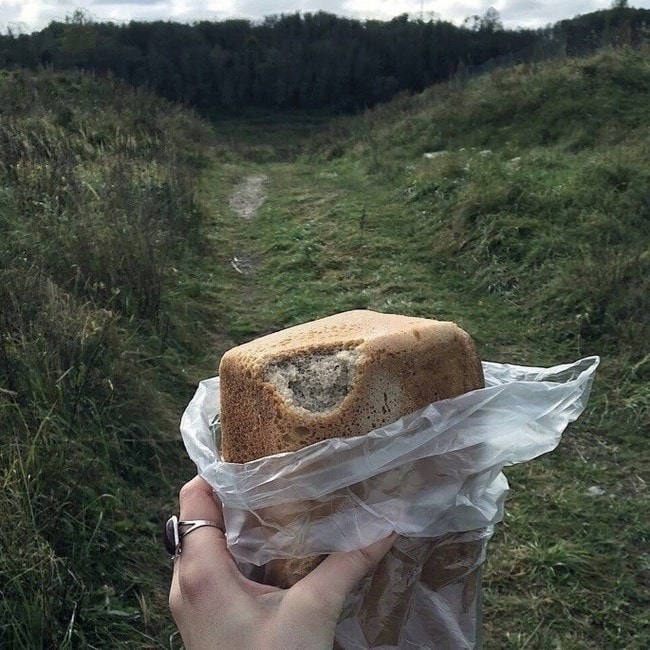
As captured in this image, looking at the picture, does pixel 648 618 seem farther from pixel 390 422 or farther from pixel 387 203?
pixel 387 203

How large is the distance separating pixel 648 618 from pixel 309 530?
188 cm

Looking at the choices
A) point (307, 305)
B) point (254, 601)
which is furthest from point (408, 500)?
point (307, 305)

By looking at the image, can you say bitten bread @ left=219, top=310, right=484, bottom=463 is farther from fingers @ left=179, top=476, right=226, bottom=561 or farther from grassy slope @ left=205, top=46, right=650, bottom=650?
grassy slope @ left=205, top=46, right=650, bottom=650

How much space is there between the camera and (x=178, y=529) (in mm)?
1283

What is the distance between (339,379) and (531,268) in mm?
4558

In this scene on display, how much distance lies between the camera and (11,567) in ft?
6.65

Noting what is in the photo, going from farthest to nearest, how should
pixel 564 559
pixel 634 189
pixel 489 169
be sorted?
pixel 489 169, pixel 634 189, pixel 564 559

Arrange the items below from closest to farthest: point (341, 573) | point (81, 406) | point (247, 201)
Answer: point (341, 573)
point (81, 406)
point (247, 201)

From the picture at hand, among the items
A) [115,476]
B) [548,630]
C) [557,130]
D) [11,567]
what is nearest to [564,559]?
[548,630]

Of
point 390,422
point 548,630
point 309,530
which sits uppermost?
point 390,422

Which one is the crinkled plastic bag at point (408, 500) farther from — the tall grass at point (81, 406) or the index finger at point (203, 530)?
the tall grass at point (81, 406)

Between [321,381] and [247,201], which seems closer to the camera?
[321,381]

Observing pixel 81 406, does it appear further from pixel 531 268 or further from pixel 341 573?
pixel 531 268

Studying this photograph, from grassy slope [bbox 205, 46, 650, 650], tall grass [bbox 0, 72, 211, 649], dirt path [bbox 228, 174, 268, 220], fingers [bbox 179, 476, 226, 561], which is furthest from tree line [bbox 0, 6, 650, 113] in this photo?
fingers [bbox 179, 476, 226, 561]
